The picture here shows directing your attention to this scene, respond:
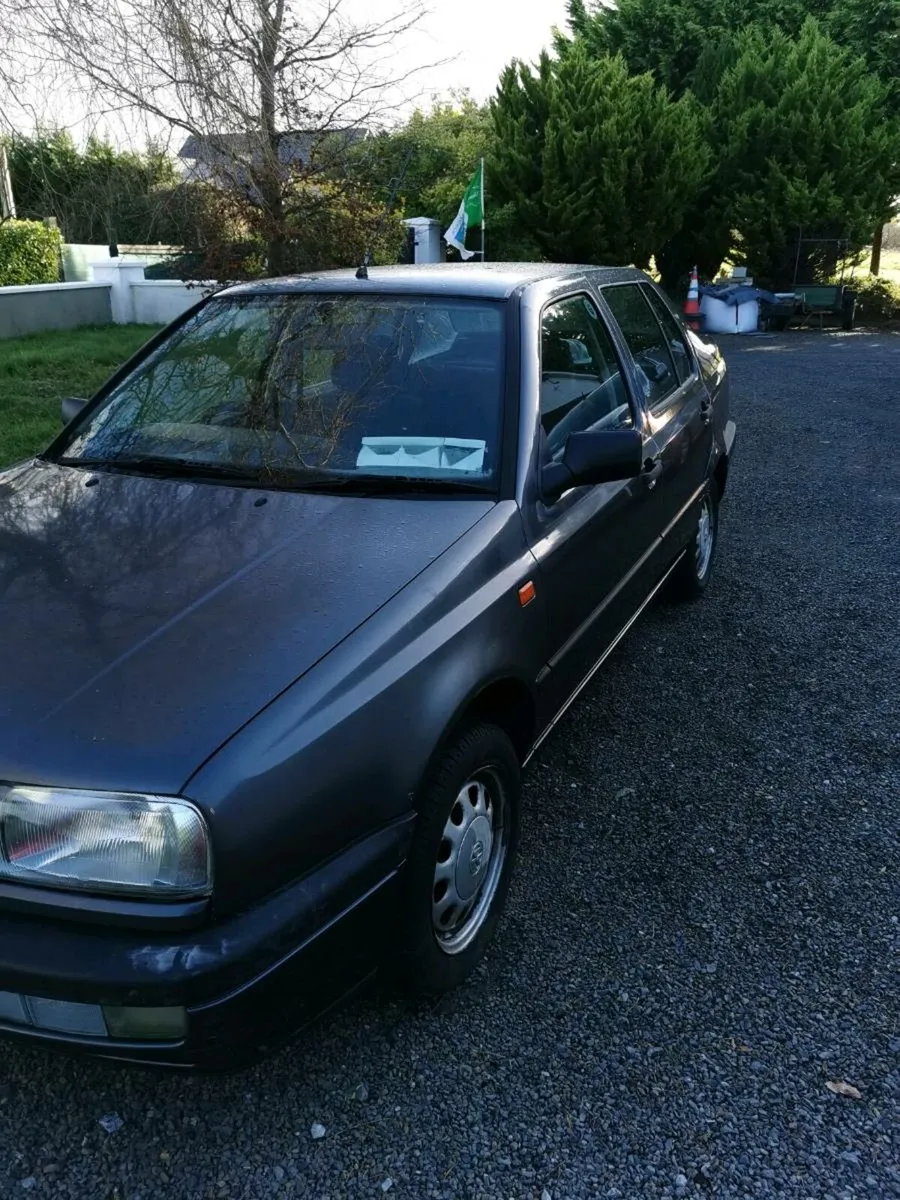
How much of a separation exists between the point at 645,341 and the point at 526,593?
193 centimetres

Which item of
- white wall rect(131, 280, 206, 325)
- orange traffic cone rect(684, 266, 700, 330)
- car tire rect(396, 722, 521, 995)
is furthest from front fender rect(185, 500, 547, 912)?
orange traffic cone rect(684, 266, 700, 330)

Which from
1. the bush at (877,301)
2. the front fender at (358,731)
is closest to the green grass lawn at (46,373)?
the front fender at (358,731)

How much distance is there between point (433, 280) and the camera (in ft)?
11.3

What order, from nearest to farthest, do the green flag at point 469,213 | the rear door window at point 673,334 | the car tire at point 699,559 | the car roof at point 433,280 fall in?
1. the car roof at point 433,280
2. the rear door window at point 673,334
3. the car tire at point 699,559
4. the green flag at point 469,213

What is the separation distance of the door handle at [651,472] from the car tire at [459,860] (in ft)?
4.66

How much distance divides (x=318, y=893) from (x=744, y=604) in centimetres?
365

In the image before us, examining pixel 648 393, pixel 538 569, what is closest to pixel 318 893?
pixel 538 569

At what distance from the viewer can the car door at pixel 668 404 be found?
3.92 meters

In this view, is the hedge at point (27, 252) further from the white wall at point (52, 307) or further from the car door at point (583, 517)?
the car door at point (583, 517)

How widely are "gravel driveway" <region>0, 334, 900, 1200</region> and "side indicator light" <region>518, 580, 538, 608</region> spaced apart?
864 millimetres

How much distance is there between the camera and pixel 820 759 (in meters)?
3.63

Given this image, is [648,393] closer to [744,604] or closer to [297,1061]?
[744,604]

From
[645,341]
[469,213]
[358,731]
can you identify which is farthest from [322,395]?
[469,213]

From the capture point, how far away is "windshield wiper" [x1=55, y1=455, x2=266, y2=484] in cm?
291
